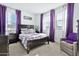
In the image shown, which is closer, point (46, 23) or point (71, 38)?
point (71, 38)

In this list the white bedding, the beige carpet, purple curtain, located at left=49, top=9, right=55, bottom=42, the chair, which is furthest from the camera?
the white bedding

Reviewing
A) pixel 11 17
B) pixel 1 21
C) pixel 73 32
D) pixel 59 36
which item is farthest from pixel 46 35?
pixel 1 21

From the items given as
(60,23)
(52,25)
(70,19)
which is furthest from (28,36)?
(70,19)

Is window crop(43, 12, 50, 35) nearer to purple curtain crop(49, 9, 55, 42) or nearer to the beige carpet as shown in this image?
purple curtain crop(49, 9, 55, 42)

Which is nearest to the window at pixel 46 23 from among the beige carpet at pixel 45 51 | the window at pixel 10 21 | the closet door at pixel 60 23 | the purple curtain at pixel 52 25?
the purple curtain at pixel 52 25

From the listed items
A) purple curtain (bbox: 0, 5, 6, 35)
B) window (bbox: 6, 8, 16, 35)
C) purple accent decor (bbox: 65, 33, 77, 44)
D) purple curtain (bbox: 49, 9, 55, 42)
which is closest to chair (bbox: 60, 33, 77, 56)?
purple accent decor (bbox: 65, 33, 77, 44)

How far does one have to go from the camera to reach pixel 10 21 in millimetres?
2439

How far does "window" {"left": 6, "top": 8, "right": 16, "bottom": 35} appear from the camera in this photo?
237cm

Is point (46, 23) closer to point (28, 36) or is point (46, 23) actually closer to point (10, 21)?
point (28, 36)

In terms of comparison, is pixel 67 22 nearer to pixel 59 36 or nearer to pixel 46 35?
pixel 59 36

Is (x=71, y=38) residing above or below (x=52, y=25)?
below

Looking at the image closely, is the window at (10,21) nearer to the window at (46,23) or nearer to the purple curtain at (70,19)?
the window at (46,23)

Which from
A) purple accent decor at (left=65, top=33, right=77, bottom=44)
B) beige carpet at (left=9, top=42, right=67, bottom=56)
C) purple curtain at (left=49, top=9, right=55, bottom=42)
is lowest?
beige carpet at (left=9, top=42, right=67, bottom=56)

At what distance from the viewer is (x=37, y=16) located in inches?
100.0
